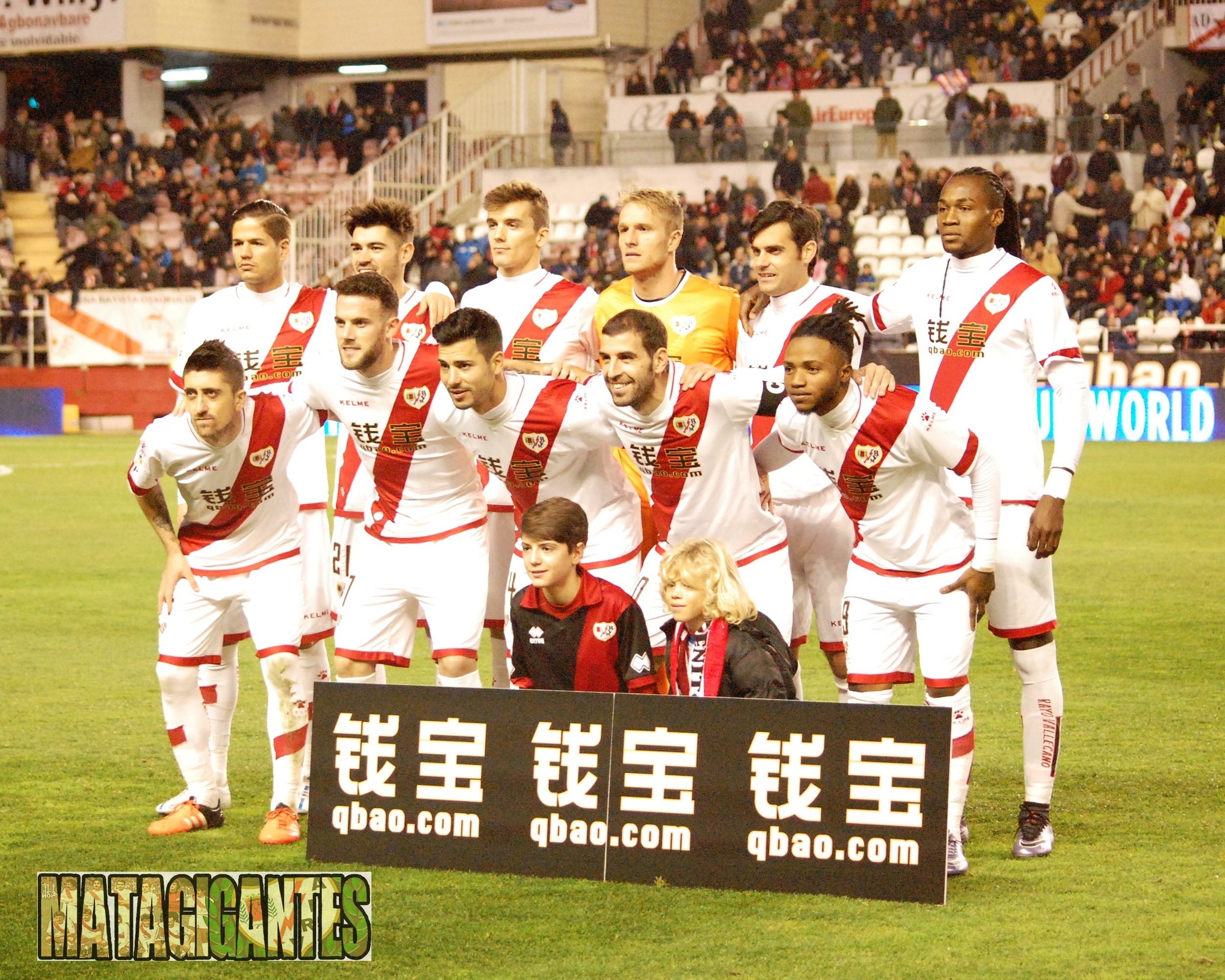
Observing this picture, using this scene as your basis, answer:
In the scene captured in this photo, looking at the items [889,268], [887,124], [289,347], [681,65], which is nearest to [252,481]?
[289,347]

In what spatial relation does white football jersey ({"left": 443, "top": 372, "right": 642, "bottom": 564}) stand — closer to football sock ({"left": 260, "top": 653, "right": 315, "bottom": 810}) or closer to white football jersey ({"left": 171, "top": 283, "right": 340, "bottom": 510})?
football sock ({"left": 260, "top": 653, "right": 315, "bottom": 810})

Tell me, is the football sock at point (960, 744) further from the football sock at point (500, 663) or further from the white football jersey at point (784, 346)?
the football sock at point (500, 663)

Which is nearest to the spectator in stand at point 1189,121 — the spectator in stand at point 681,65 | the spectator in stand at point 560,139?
the spectator in stand at point 681,65

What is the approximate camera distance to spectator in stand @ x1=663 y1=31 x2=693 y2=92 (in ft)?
101

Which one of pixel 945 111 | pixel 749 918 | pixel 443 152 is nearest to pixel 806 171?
pixel 945 111

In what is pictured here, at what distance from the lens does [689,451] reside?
562cm

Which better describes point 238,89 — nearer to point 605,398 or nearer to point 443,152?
point 443,152

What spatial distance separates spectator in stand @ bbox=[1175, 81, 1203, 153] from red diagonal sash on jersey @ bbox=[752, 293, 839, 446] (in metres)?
22.0

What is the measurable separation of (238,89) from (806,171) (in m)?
15.2

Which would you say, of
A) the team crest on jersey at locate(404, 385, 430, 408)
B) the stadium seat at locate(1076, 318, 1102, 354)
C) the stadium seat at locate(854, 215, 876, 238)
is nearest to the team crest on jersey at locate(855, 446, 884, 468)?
the team crest on jersey at locate(404, 385, 430, 408)

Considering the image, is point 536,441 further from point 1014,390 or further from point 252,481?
point 1014,390

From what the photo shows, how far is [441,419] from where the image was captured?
19.0 ft

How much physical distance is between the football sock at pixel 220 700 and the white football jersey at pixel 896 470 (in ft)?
7.56

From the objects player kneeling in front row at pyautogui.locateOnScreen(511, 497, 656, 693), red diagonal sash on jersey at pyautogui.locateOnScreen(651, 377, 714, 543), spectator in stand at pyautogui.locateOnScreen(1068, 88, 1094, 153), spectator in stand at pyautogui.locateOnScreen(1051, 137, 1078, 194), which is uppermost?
spectator in stand at pyautogui.locateOnScreen(1068, 88, 1094, 153)
